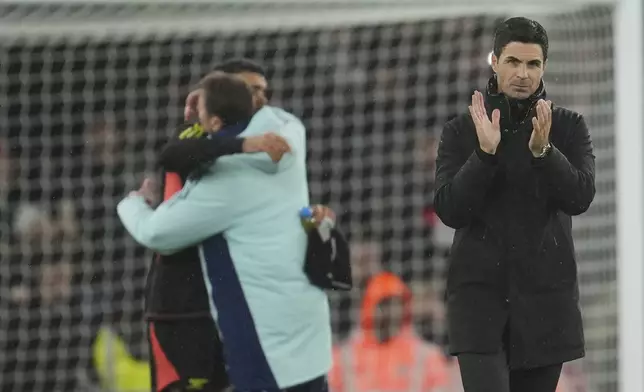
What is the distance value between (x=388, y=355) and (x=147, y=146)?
1.41 metres

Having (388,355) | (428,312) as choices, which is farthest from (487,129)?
(428,312)

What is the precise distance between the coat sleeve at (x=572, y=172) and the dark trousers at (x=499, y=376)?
32 centimetres

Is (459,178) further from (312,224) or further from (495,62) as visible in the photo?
(312,224)

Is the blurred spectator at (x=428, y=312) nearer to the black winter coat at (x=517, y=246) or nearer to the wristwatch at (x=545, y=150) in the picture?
the black winter coat at (x=517, y=246)

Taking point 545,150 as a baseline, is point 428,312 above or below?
below

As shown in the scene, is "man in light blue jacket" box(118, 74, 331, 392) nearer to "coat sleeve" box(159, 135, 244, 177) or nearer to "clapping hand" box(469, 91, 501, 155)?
"coat sleeve" box(159, 135, 244, 177)

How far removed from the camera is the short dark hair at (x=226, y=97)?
9.75 ft

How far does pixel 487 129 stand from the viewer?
2.20m

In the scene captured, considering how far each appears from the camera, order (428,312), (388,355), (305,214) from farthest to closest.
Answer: (428,312)
(388,355)
(305,214)

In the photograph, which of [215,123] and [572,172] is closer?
[572,172]

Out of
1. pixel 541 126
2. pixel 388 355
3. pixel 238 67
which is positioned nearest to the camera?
pixel 541 126

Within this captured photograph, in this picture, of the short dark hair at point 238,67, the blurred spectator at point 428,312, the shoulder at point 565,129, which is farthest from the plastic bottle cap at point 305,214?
the blurred spectator at point 428,312

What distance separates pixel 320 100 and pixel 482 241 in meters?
2.82

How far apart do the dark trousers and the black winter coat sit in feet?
0.06
